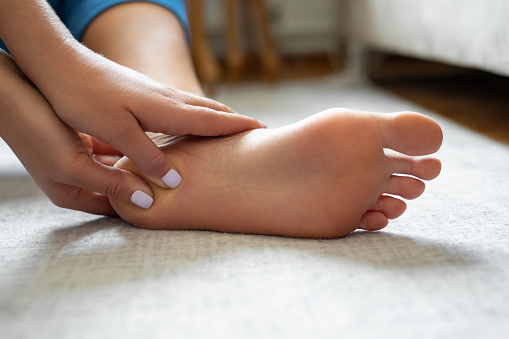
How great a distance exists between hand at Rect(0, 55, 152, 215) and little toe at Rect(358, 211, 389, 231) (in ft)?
0.74

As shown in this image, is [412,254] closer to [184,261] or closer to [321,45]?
[184,261]

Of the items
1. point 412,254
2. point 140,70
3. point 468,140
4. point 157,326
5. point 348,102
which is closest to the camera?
point 157,326

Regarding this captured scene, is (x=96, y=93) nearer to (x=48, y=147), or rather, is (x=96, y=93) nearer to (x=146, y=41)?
(x=48, y=147)

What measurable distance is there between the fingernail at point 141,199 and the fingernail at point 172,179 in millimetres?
25

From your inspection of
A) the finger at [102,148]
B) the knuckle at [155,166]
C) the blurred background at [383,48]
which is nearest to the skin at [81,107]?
the knuckle at [155,166]

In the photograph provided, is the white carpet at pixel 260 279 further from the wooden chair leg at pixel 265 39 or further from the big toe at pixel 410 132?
the wooden chair leg at pixel 265 39

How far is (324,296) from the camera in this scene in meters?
0.40

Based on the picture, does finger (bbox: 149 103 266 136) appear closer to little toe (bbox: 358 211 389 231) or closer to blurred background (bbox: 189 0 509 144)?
little toe (bbox: 358 211 389 231)

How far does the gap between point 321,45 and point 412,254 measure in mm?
2466

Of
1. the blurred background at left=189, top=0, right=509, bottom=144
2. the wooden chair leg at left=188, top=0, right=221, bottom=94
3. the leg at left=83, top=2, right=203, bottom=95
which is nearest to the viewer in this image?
the leg at left=83, top=2, right=203, bottom=95

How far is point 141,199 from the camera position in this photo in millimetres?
553

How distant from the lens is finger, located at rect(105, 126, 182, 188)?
1.70 feet

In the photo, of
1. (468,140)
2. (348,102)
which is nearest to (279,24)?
(348,102)

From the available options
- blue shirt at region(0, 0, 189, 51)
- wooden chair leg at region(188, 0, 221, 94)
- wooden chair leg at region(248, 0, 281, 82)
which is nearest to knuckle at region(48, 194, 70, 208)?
blue shirt at region(0, 0, 189, 51)
